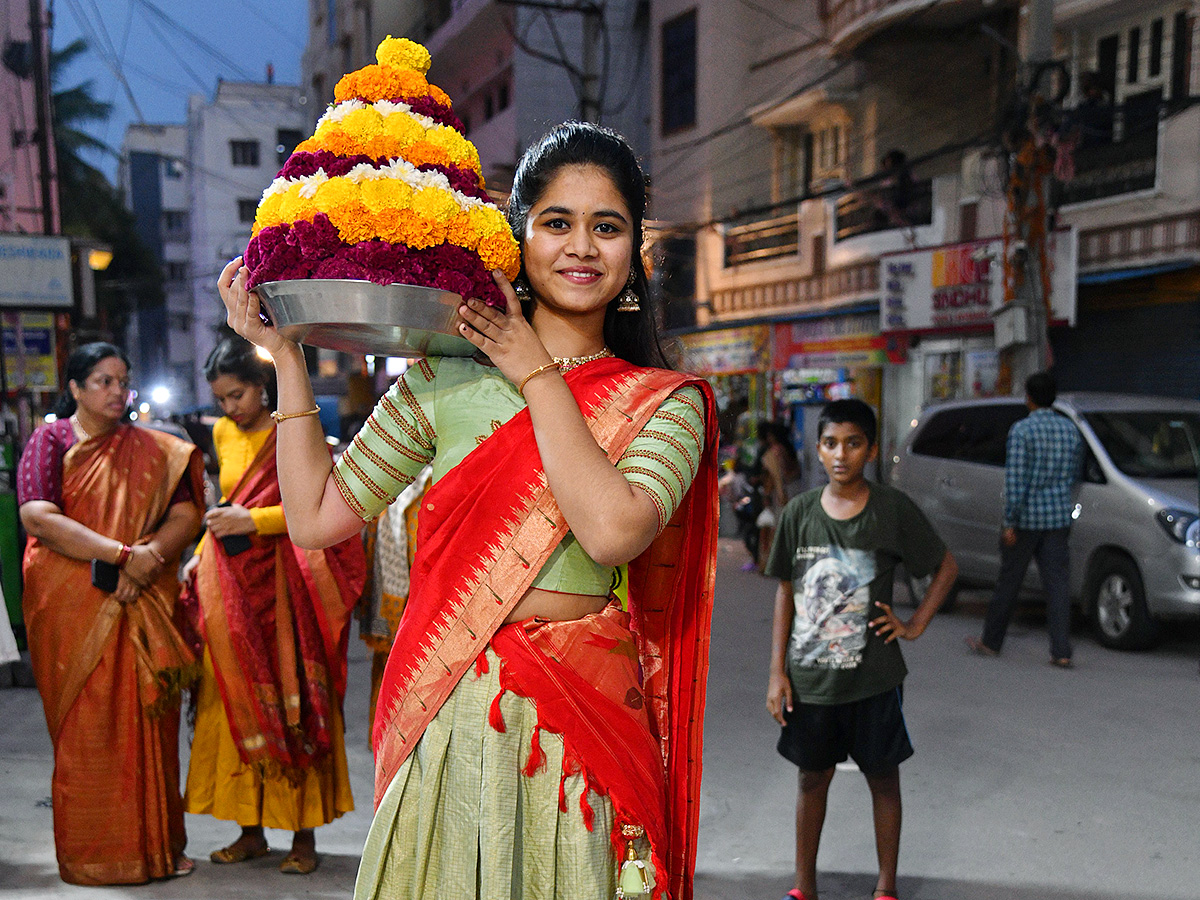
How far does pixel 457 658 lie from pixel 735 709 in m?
4.37

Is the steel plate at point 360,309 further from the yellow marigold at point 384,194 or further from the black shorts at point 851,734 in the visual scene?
the black shorts at point 851,734

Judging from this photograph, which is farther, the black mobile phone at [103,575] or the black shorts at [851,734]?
the black mobile phone at [103,575]

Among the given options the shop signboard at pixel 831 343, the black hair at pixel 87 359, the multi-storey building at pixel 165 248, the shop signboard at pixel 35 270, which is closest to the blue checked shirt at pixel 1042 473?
the black hair at pixel 87 359

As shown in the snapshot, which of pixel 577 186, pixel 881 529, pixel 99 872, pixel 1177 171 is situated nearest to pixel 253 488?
pixel 99 872

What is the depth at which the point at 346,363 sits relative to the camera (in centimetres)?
3912

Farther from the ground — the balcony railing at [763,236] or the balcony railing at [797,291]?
the balcony railing at [763,236]

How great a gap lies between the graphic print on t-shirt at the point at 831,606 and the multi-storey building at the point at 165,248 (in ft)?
185

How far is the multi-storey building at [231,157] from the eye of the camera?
4709cm

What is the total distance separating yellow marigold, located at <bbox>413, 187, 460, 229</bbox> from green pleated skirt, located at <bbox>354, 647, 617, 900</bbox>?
653mm

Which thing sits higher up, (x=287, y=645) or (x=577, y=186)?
(x=577, y=186)

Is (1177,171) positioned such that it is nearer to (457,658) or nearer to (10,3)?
(457,658)

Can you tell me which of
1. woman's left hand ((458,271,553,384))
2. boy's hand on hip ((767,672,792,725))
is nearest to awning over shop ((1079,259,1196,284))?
boy's hand on hip ((767,672,792,725))

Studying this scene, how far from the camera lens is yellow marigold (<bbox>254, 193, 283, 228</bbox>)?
5.08 ft

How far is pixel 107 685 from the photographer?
3.62 meters
